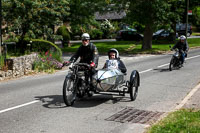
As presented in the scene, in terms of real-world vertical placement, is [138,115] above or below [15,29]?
below

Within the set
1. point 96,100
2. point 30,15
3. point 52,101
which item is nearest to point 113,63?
point 96,100

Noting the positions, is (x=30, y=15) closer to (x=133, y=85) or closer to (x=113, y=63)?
(x=113, y=63)

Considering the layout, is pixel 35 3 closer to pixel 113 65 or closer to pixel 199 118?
pixel 113 65

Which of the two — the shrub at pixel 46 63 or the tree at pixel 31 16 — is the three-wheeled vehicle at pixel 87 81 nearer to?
the shrub at pixel 46 63

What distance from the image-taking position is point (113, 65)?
9.48 m

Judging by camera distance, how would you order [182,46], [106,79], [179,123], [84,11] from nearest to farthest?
1. [179,123]
2. [106,79]
3. [182,46]
4. [84,11]

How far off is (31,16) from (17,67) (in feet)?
21.3

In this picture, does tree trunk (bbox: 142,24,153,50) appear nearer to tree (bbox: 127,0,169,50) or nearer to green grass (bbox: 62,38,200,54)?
green grass (bbox: 62,38,200,54)

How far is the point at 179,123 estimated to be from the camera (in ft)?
21.4

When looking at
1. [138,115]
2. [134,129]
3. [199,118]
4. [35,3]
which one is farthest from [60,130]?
[35,3]

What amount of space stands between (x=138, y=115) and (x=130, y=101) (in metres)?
1.56

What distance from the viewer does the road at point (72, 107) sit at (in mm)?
6758

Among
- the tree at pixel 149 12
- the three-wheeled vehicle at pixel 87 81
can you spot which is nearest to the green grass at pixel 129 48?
the tree at pixel 149 12

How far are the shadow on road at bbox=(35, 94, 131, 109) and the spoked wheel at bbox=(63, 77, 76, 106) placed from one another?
0.62 feet
